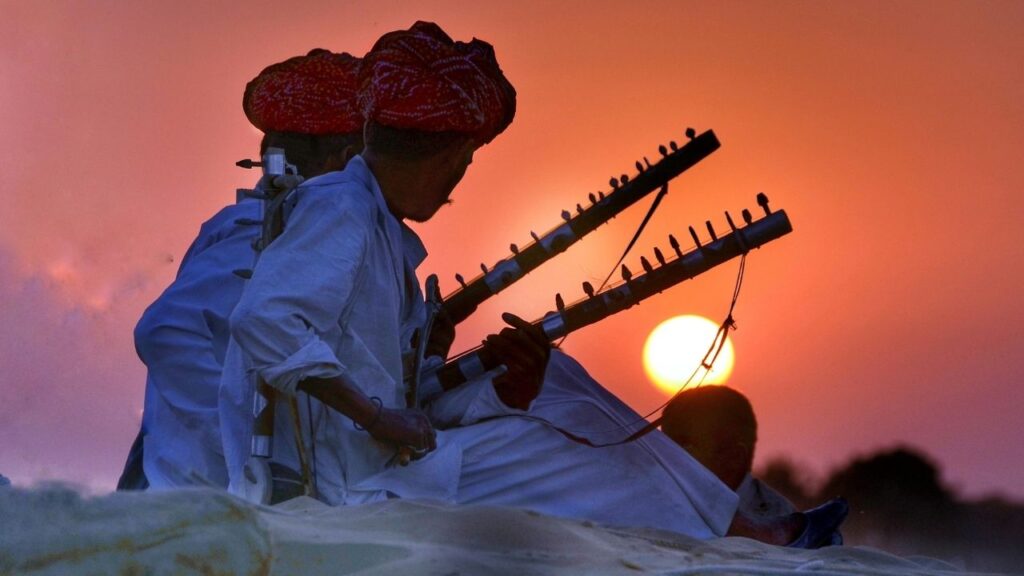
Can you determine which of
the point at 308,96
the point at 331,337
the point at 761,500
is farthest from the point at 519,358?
the point at 308,96

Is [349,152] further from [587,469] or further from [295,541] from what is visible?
[295,541]

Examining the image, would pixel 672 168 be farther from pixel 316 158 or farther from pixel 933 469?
pixel 933 469

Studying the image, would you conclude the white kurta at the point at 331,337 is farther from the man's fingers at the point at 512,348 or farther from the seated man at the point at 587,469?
the man's fingers at the point at 512,348

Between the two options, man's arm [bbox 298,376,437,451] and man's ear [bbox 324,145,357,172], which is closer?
man's arm [bbox 298,376,437,451]

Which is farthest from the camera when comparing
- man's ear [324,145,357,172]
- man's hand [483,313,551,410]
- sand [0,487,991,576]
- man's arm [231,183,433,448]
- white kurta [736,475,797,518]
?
white kurta [736,475,797,518]

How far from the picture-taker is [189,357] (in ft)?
18.4

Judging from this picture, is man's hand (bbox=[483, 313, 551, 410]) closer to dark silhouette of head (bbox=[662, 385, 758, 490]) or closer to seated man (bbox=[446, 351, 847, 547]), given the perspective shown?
seated man (bbox=[446, 351, 847, 547])

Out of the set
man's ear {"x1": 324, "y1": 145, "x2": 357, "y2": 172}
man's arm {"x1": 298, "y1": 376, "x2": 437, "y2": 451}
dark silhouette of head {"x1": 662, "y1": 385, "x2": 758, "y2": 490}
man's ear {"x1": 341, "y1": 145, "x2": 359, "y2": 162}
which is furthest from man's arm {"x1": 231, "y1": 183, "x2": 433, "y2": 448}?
dark silhouette of head {"x1": 662, "y1": 385, "x2": 758, "y2": 490}

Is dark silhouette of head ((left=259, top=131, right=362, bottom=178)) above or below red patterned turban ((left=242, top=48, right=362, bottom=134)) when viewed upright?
below

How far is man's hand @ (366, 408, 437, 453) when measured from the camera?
4.50 metres

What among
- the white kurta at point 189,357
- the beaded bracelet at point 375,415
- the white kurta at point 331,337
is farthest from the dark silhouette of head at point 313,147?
the beaded bracelet at point 375,415

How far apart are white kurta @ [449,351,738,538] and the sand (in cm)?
95

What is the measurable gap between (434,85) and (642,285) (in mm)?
1150

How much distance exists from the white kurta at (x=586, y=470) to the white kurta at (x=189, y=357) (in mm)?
1019
